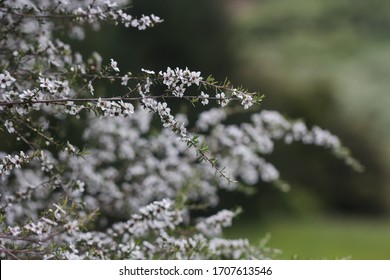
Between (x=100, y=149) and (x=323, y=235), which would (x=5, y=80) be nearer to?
(x=100, y=149)

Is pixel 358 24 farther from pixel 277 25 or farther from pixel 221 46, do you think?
pixel 221 46

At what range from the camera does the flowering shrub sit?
2.71 m

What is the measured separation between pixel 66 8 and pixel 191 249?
58.1 inches

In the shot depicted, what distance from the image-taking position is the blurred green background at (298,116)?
9.66m

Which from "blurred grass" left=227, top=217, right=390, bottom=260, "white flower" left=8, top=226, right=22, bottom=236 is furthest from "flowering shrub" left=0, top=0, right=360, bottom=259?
"blurred grass" left=227, top=217, right=390, bottom=260

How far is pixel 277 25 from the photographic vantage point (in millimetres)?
20719

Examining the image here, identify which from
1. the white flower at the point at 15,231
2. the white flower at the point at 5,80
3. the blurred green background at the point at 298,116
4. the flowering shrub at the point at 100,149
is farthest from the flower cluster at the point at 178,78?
Result: the blurred green background at the point at 298,116

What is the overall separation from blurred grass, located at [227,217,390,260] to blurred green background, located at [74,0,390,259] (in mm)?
18

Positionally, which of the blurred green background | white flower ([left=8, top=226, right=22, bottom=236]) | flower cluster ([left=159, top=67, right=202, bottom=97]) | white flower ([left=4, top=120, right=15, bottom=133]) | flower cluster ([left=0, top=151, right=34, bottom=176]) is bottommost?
white flower ([left=8, top=226, right=22, bottom=236])

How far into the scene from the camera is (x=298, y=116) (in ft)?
38.0

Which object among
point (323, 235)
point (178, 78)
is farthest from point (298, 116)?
point (178, 78)

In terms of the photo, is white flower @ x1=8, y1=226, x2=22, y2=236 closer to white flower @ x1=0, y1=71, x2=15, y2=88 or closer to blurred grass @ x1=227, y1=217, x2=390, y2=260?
white flower @ x1=0, y1=71, x2=15, y2=88

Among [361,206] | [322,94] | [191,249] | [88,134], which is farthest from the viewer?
[361,206]
